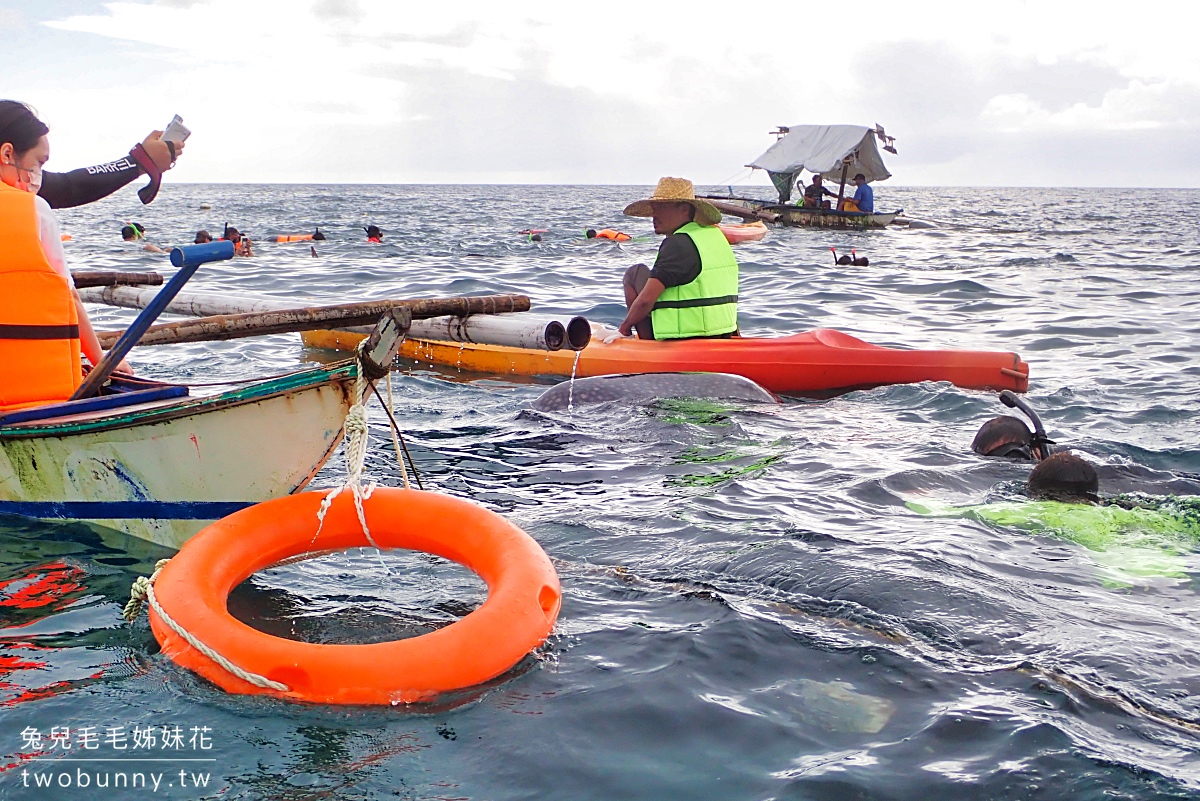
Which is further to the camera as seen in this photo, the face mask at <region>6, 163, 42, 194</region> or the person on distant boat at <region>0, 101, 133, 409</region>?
the face mask at <region>6, 163, 42, 194</region>

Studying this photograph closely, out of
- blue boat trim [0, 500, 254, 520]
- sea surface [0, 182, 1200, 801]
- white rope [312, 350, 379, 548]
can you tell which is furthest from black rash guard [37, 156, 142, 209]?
white rope [312, 350, 379, 548]

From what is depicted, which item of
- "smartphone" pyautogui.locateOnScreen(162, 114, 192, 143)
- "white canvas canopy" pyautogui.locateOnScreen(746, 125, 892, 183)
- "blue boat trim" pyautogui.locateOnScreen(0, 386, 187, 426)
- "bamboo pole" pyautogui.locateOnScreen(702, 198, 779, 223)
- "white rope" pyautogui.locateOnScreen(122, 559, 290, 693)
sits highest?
"white canvas canopy" pyautogui.locateOnScreen(746, 125, 892, 183)

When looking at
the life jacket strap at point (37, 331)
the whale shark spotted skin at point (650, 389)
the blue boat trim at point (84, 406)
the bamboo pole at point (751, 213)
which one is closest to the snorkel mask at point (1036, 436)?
the whale shark spotted skin at point (650, 389)

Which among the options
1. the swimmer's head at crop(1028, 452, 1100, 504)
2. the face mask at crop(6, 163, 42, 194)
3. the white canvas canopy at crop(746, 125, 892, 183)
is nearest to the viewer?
the face mask at crop(6, 163, 42, 194)

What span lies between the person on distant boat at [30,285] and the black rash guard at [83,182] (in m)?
1.03

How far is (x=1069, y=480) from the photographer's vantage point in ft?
16.7

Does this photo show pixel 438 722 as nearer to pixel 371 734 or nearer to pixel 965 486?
pixel 371 734

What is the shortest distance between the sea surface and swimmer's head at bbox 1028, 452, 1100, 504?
289 millimetres

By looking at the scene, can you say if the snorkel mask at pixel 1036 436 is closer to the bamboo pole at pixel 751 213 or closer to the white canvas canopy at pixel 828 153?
the white canvas canopy at pixel 828 153

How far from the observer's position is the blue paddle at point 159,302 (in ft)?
12.0

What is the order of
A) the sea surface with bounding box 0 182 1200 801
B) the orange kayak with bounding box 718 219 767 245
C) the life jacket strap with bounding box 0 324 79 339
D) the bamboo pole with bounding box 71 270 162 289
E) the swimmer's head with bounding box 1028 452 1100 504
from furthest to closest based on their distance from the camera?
the orange kayak with bounding box 718 219 767 245 < the bamboo pole with bounding box 71 270 162 289 < the swimmer's head with bounding box 1028 452 1100 504 < the life jacket strap with bounding box 0 324 79 339 < the sea surface with bounding box 0 182 1200 801

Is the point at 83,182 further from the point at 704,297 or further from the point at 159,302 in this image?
the point at 704,297

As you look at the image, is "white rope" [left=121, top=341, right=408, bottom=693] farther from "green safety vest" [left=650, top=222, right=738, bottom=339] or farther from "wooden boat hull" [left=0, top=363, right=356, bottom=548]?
"green safety vest" [left=650, top=222, right=738, bottom=339]

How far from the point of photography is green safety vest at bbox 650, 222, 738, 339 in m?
8.18
